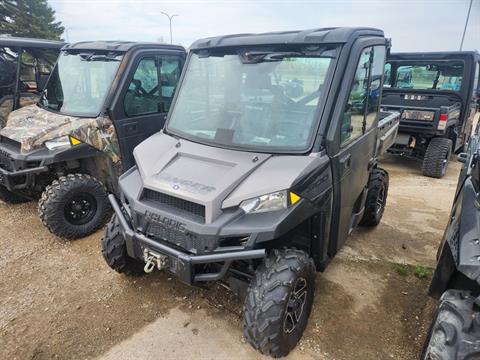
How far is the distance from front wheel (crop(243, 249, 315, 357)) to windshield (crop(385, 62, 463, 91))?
7.07m

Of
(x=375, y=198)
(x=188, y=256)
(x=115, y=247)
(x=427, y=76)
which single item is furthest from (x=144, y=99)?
(x=427, y=76)

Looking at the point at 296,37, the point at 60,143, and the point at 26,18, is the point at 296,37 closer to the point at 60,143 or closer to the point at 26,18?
the point at 60,143

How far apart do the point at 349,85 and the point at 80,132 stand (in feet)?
10.1

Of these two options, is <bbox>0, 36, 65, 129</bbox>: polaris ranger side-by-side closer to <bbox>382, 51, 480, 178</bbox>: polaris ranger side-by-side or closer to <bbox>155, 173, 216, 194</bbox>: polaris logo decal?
<bbox>155, 173, 216, 194</bbox>: polaris logo decal

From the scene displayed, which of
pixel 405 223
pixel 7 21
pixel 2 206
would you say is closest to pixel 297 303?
pixel 405 223

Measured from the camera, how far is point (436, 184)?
6730 mm

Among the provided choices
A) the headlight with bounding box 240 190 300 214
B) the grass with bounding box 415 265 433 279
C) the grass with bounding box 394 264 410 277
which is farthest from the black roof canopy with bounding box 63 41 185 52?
the grass with bounding box 415 265 433 279

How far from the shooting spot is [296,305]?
2523 millimetres

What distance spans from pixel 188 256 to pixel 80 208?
2.45 m

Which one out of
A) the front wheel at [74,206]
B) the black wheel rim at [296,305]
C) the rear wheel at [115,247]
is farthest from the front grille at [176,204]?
the front wheel at [74,206]

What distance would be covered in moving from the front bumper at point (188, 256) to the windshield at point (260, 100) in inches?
32.5

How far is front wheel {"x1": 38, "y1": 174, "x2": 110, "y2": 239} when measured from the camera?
12.7 feet

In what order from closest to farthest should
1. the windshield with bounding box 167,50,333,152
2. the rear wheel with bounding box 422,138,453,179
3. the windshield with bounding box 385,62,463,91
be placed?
the windshield with bounding box 167,50,333,152
the rear wheel with bounding box 422,138,453,179
the windshield with bounding box 385,62,463,91

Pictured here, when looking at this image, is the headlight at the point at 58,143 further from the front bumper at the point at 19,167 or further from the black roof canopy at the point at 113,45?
the black roof canopy at the point at 113,45
